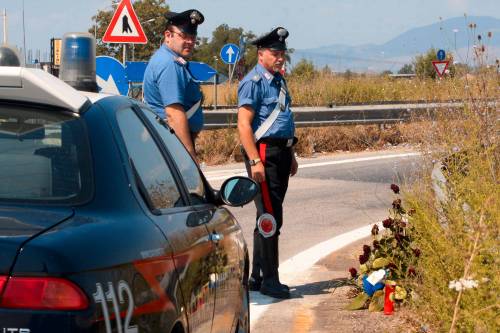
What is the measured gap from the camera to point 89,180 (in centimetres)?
341

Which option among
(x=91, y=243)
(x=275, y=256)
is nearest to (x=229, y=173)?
(x=275, y=256)

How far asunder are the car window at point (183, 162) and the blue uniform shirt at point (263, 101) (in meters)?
2.69

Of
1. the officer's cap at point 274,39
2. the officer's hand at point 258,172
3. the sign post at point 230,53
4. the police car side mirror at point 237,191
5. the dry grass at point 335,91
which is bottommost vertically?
the dry grass at point 335,91

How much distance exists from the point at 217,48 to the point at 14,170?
254 feet

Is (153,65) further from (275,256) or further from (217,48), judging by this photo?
(217,48)

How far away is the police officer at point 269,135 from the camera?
7.81 m

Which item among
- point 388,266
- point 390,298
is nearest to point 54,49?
point 388,266

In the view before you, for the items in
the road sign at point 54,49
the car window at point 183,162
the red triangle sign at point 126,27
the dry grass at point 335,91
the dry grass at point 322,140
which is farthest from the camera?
the dry grass at point 335,91

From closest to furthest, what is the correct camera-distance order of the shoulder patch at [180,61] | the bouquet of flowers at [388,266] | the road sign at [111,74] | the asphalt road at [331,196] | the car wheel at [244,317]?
the car wheel at [244,317] < the bouquet of flowers at [388,266] < the shoulder patch at [180,61] < the asphalt road at [331,196] < the road sign at [111,74]

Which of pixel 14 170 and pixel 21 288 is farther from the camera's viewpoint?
pixel 14 170

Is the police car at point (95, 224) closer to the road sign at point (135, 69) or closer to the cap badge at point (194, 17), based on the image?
the cap badge at point (194, 17)

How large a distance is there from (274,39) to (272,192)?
1153mm

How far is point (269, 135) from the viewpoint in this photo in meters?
7.80

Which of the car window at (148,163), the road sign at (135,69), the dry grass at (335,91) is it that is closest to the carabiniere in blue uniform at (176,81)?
the car window at (148,163)
